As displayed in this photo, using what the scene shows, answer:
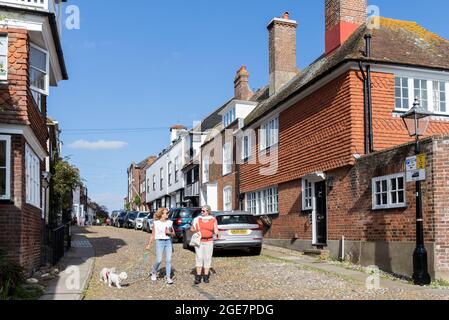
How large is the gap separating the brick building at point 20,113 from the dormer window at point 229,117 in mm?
15640

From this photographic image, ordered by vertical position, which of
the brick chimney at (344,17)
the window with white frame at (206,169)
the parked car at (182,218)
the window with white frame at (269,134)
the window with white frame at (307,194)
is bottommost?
the parked car at (182,218)

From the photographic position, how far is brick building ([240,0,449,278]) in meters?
13.8

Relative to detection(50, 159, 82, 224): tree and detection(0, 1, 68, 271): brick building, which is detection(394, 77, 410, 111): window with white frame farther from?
detection(50, 159, 82, 224): tree

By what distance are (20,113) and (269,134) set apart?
12886 mm

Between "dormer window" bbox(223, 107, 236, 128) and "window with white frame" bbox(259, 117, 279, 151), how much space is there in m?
4.68

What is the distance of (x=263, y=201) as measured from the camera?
2414 cm

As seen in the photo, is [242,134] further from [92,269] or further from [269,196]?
[92,269]

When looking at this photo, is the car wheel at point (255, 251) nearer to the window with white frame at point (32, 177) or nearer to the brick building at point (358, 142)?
the brick building at point (358, 142)

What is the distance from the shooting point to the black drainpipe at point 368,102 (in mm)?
15898

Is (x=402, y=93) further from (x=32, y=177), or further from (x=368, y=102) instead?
(x=32, y=177)

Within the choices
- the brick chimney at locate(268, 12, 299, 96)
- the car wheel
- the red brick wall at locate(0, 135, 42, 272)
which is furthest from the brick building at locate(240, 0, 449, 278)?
the red brick wall at locate(0, 135, 42, 272)

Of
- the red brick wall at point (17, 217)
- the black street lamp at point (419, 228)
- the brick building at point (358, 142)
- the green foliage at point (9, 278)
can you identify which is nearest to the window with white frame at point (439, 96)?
the brick building at point (358, 142)

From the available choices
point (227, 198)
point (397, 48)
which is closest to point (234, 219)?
point (397, 48)
